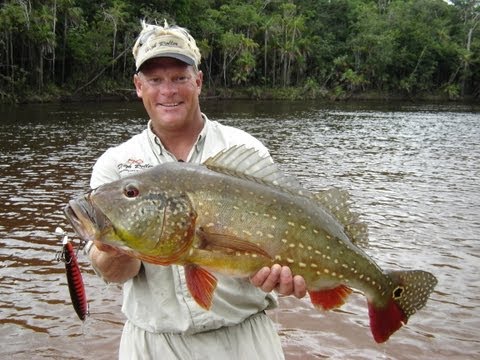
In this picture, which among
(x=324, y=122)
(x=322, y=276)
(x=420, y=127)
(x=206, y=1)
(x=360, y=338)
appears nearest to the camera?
(x=322, y=276)

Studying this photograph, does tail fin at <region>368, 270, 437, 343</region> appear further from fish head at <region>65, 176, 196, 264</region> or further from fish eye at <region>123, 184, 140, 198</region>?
fish eye at <region>123, 184, 140, 198</region>

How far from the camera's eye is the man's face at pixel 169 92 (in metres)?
3.64

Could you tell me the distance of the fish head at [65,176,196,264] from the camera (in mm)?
2846

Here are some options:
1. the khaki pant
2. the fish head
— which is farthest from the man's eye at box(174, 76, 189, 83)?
the khaki pant

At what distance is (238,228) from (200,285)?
0.40 m

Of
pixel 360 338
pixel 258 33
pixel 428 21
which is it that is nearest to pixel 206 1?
pixel 258 33

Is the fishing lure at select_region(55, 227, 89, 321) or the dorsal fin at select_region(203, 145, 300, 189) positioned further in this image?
the fishing lure at select_region(55, 227, 89, 321)

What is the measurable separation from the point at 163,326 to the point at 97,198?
38.9 inches

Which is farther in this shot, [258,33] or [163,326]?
[258,33]

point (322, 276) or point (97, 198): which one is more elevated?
point (97, 198)

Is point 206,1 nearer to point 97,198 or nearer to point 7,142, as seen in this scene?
point 7,142

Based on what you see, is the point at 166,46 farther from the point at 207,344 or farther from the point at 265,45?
the point at 265,45

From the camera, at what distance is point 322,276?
3201mm

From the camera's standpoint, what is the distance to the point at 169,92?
3668 mm
